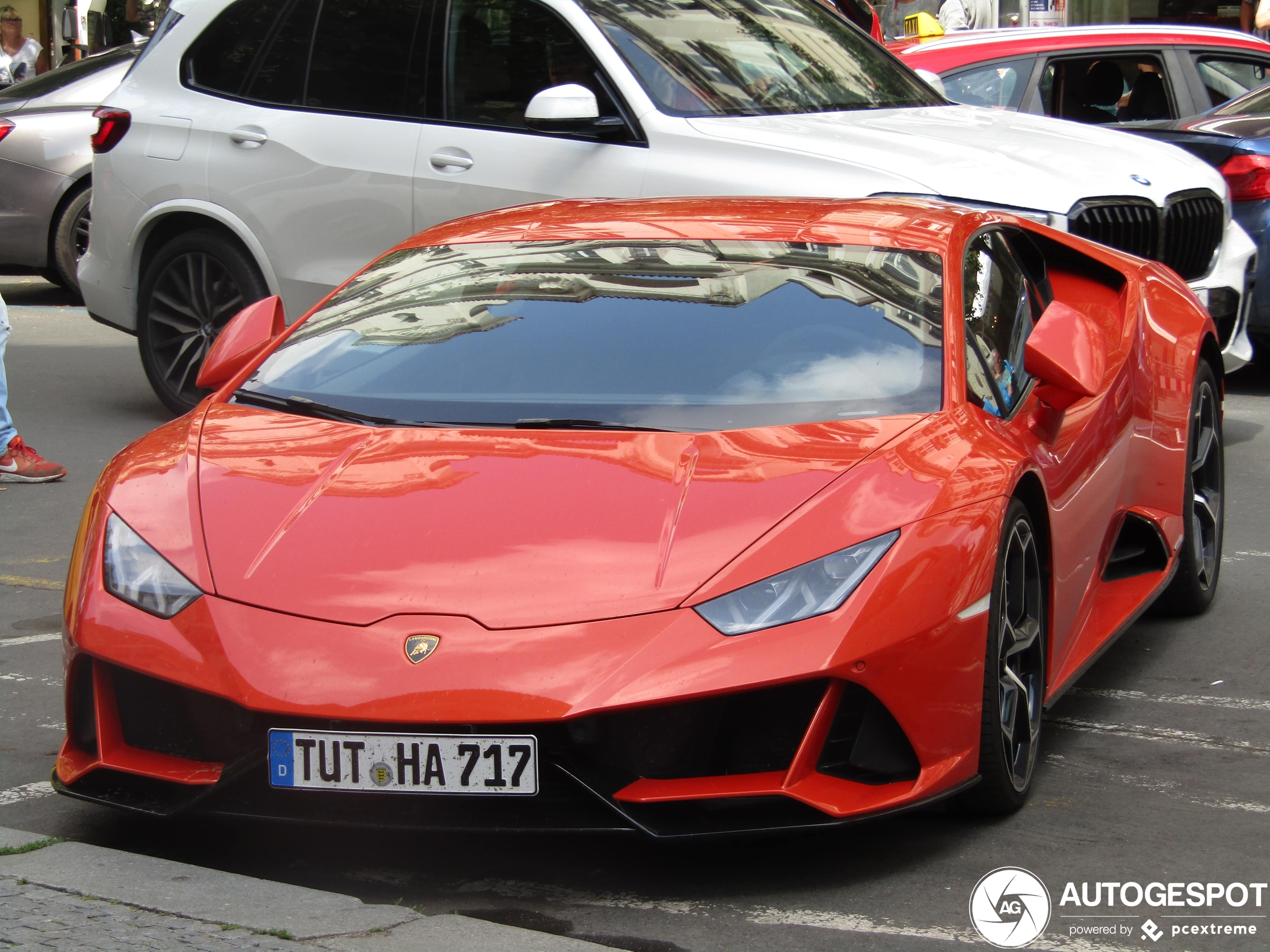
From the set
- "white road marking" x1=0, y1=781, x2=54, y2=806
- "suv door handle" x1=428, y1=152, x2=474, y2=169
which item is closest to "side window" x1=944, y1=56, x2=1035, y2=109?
"suv door handle" x1=428, y1=152, x2=474, y2=169

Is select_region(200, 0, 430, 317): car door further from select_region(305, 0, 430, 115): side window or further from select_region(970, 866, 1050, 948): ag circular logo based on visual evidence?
select_region(970, 866, 1050, 948): ag circular logo

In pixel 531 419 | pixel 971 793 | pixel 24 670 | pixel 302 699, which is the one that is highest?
pixel 531 419

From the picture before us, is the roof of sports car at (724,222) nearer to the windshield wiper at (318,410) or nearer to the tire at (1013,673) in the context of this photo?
the windshield wiper at (318,410)

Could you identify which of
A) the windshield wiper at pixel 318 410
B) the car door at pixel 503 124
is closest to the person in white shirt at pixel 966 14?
the car door at pixel 503 124

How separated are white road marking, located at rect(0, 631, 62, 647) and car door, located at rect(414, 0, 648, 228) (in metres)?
2.87

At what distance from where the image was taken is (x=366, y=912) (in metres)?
3.00

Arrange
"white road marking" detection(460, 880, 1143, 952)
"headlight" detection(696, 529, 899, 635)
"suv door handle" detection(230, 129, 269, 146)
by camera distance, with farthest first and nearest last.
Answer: "suv door handle" detection(230, 129, 269, 146), "headlight" detection(696, 529, 899, 635), "white road marking" detection(460, 880, 1143, 952)

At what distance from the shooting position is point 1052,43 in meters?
10.4

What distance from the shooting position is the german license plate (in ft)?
10.2

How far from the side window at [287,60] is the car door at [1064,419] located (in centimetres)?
405

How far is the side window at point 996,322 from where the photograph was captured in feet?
13.4

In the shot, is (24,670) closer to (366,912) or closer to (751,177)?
(366,912)

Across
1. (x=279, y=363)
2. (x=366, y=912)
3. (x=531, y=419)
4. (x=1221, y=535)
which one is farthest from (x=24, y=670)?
(x=1221, y=535)

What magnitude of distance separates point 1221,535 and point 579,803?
3124 mm
